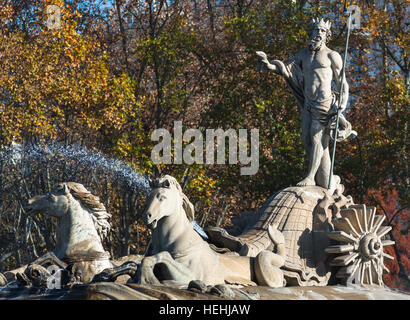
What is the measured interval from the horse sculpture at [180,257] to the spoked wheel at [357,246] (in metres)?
1.69

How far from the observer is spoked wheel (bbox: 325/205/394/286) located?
34.7 feet

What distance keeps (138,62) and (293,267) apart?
14.6m

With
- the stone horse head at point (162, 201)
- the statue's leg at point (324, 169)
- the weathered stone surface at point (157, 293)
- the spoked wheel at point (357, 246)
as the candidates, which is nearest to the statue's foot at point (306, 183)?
the statue's leg at point (324, 169)

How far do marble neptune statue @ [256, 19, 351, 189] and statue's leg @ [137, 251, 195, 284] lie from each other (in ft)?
13.4

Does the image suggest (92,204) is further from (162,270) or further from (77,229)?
(162,270)

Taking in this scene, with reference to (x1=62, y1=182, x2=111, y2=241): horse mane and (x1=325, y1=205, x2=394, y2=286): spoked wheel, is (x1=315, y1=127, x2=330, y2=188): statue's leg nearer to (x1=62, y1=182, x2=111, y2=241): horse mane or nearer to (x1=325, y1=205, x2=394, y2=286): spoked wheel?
(x1=325, y1=205, x2=394, y2=286): spoked wheel

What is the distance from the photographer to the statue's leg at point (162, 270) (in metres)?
8.05

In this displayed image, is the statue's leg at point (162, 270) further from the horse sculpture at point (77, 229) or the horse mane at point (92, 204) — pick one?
the horse mane at point (92, 204)

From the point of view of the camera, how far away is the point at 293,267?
388 inches

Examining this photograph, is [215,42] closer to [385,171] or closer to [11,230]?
[385,171]

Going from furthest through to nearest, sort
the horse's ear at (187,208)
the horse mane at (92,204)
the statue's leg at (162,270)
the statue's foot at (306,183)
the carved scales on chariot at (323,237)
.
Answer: the statue's foot at (306,183), the carved scales on chariot at (323,237), the horse mane at (92,204), the horse's ear at (187,208), the statue's leg at (162,270)

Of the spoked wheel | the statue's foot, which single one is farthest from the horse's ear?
the statue's foot
